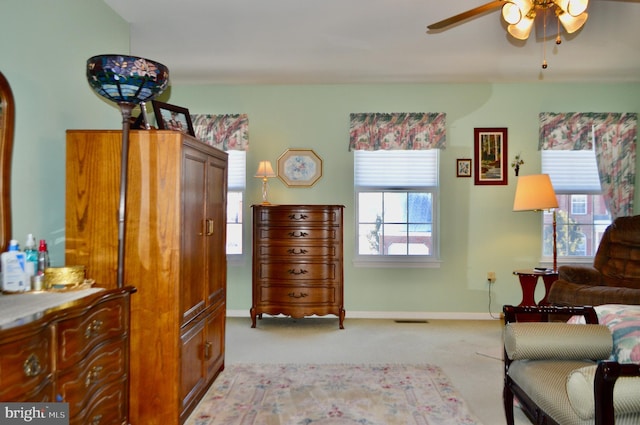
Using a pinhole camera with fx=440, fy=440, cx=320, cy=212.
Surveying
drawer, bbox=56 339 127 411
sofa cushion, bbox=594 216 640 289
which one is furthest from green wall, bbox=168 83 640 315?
drawer, bbox=56 339 127 411

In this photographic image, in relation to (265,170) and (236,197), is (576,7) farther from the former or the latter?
(236,197)

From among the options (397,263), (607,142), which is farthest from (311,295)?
(607,142)

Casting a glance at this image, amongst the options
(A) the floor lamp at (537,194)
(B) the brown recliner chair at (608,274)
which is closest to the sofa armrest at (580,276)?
(B) the brown recliner chair at (608,274)

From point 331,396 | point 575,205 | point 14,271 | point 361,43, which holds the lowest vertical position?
point 331,396

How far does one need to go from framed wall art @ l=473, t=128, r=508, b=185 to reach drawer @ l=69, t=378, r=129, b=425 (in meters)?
4.07

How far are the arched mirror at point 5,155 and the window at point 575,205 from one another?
15.8 feet

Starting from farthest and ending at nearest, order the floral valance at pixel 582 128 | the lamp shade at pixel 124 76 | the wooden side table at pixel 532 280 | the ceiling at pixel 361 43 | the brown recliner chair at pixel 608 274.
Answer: the floral valance at pixel 582 128 < the wooden side table at pixel 532 280 < the brown recliner chair at pixel 608 274 < the ceiling at pixel 361 43 < the lamp shade at pixel 124 76

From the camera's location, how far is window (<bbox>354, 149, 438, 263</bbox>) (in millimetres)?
4910

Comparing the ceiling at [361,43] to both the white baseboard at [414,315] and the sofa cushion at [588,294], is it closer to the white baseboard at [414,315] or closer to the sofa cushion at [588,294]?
the sofa cushion at [588,294]

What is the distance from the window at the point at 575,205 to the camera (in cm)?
485

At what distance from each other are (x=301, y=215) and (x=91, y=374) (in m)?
2.77

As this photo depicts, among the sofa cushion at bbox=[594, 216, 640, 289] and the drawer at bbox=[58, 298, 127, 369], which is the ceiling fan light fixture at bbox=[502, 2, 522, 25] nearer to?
the drawer at bbox=[58, 298, 127, 369]

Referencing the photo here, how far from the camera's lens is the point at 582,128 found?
4762 mm

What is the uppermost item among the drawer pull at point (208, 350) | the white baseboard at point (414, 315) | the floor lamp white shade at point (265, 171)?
the floor lamp white shade at point (265, 171)
